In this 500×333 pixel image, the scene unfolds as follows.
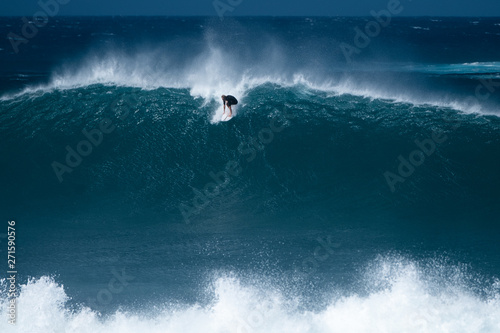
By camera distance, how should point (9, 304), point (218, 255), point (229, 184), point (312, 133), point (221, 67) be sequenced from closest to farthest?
point (9, 304) → point (218, 255) → point (229, 184) → point (312, 133) → point (221, 67)

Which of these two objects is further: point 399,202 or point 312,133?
point 312,133

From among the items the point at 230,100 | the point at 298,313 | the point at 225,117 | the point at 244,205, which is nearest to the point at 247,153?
the point at 225,117

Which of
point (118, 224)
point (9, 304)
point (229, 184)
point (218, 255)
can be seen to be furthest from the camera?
point (229, 184)

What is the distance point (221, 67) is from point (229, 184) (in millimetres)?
6424

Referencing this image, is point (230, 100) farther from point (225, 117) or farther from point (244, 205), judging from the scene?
point (244, 205)

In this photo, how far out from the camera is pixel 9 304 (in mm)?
7465

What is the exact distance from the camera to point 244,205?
980cm

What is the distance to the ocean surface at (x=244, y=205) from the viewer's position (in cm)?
732

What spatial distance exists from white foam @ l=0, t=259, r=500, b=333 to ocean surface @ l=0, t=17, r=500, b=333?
2cm

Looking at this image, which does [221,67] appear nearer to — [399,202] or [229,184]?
[229,184]

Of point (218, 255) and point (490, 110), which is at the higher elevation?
point (490, 110)

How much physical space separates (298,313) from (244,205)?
10.6ft

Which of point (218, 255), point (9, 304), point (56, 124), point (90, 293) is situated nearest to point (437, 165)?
point (218, 255)

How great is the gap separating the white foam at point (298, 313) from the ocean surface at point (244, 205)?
0.08ft
